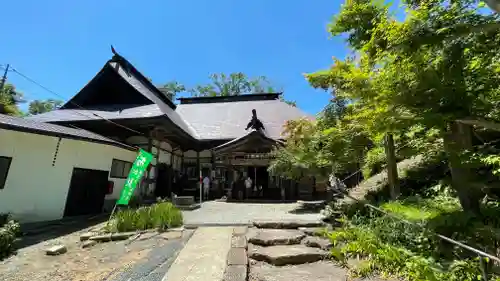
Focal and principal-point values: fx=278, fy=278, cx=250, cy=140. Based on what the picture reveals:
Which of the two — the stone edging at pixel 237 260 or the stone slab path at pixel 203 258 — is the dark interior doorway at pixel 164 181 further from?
the stone edging at pixel 237 260

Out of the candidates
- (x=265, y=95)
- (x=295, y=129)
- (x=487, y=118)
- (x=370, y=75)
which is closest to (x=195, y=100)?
(x=265, y=95)

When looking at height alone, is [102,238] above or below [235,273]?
above

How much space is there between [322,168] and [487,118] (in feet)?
21.7

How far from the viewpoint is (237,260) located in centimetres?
459

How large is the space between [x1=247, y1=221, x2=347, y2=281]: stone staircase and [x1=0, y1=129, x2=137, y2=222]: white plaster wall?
704 centimetres

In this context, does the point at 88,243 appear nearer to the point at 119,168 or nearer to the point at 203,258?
the point at 203,258

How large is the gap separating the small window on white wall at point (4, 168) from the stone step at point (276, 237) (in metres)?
7.31

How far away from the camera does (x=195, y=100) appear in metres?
24.3

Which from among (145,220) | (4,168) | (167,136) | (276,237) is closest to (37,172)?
(4,168)

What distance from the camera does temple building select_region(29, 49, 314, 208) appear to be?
42.5 ft

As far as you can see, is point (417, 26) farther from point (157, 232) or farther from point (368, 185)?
point (157, 232)

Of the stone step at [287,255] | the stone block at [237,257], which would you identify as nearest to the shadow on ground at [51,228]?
the stone block at [237,257]

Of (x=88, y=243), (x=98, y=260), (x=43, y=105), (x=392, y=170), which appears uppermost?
(x=43, y=105)

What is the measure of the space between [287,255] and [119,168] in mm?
9795
